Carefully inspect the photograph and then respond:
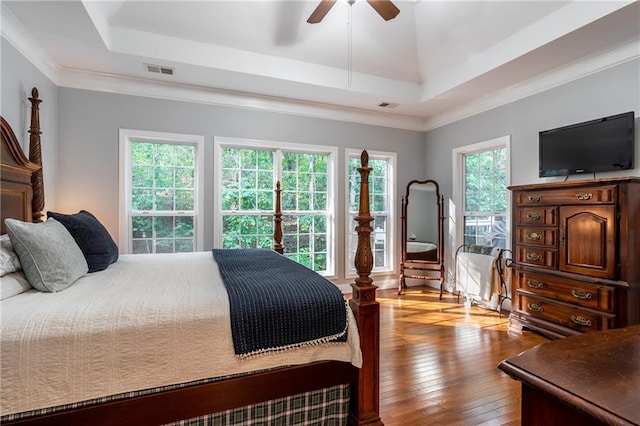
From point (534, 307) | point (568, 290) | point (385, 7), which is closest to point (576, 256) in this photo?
point (568, 290)

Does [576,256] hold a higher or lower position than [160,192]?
lower

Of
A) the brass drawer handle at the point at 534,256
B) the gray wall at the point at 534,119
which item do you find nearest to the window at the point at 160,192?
the gray wall at the point at 534,119

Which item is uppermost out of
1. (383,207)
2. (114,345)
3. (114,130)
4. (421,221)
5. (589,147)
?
(114,130)

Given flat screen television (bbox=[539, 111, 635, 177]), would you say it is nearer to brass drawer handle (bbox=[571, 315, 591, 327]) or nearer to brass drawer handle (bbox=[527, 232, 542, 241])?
brass drawer handle (bbox=[527, 232, 542, 241])

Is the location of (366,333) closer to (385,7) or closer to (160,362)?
(160,362)

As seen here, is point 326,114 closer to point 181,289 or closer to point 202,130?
point 202,130

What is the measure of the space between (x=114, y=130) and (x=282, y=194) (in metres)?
2.07

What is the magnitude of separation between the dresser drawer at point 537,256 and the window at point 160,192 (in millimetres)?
3543

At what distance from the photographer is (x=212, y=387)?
4.50ft

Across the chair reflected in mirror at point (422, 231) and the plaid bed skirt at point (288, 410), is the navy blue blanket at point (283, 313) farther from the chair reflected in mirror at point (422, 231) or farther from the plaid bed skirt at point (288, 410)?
the chair reflected in mirror at point (422, 231)

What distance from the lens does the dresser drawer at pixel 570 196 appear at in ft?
8.25

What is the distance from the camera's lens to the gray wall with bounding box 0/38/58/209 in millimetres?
2512

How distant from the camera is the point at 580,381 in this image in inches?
26.6

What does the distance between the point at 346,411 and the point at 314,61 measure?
348 centimetres
